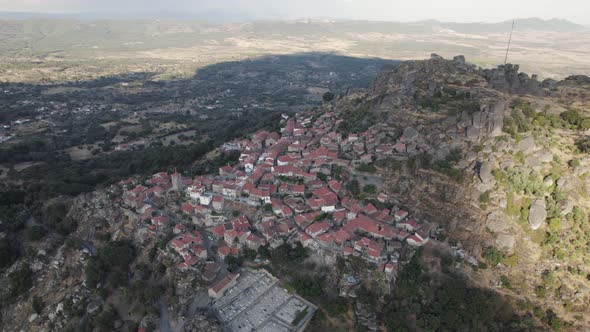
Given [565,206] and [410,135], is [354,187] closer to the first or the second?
[410,135]

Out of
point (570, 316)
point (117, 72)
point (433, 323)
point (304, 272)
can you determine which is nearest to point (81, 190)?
point (304, 272)

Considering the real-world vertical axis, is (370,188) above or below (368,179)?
below

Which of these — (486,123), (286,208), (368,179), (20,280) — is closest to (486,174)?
(486,123)

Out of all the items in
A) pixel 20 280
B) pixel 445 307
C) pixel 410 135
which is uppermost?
pixel 410 135

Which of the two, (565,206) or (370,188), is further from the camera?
(370,188)

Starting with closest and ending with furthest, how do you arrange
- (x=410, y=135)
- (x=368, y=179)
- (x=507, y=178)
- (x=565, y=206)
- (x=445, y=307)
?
(x=445, y=307) < (x=565, y=206) < (x=507, y=178) < (x=368, y=179) < (x=410, y=135)

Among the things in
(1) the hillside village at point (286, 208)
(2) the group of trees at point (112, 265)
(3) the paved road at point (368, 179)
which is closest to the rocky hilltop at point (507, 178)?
(3) the paved road at point (368, 179)

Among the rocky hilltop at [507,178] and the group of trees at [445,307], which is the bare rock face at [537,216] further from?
the group of trees at [445,307]
